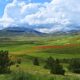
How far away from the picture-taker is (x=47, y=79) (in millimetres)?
23062

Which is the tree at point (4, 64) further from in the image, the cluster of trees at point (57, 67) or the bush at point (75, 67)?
the bush at point (75, 67)

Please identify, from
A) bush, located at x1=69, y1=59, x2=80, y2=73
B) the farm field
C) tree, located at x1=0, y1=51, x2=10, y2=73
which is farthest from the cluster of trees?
tree, located at x1=0, y1=51, x2=10, y2=73

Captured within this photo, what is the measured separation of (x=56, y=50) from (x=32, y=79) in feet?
237

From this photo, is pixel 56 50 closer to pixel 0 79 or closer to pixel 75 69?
pixel 75 69

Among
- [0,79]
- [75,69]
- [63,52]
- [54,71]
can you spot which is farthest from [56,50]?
[0,79]

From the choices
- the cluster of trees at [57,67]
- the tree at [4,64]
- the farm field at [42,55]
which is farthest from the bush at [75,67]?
the tree at [4,64]

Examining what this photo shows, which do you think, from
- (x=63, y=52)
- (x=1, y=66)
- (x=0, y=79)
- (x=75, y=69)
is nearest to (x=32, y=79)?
(x=0, y=79)

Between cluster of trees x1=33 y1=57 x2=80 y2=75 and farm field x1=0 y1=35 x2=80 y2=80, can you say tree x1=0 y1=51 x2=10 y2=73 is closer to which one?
farm field x1=0 y1=35 x2=80 y2=80

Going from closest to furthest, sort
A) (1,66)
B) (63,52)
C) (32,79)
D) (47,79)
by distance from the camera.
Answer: (32,79) → (47,79) → (1,66) → (63,52)

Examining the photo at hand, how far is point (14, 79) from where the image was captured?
21594 mm

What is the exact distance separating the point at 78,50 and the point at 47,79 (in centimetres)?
7295

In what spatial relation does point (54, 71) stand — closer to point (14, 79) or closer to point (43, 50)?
point (14, 79)

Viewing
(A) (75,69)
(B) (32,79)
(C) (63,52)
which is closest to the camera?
(B) (32,79)

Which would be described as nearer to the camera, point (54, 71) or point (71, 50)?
point (54, 71)
